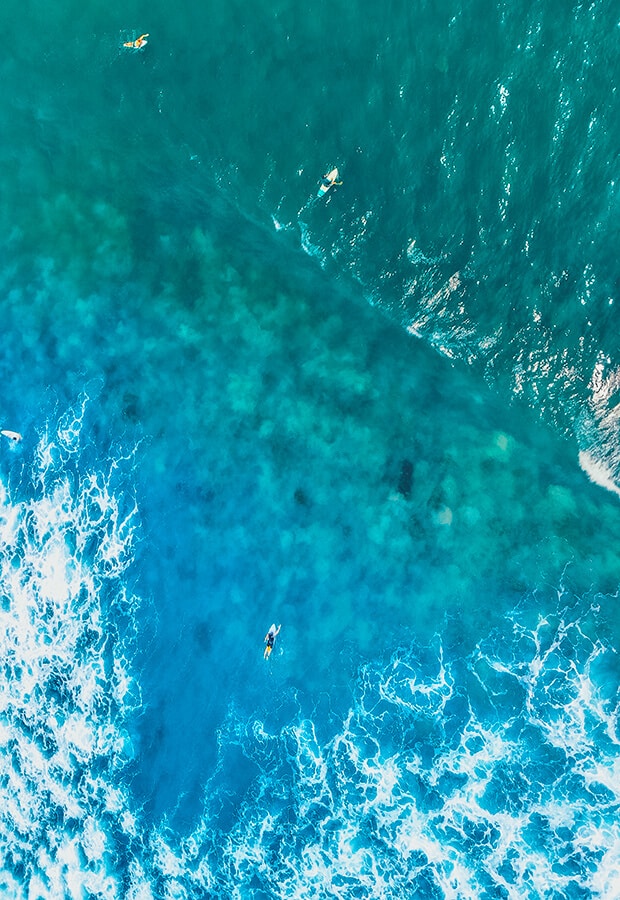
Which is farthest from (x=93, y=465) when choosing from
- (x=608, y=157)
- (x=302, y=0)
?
(x=608, y=157)

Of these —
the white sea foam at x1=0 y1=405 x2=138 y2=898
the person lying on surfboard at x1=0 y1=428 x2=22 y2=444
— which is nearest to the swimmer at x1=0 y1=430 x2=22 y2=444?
the person lying on surfboard at x1=0 y1=428 x2=22 y2=444

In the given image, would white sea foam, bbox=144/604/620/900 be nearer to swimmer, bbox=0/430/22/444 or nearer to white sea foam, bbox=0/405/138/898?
white sea foam, bbox=0/405/138/898

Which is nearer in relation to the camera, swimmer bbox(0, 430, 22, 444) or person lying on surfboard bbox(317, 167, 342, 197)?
person lying on surfboard bbox(317, 167, 342, 197)

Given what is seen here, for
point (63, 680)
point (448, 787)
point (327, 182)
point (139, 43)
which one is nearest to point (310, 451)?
point (327, 182)

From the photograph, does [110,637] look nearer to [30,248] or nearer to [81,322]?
[81,322]

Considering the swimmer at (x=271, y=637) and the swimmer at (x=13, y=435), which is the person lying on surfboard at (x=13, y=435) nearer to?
the swimmer at (x=13, y=435)
